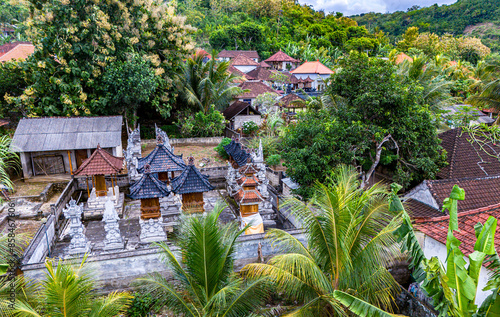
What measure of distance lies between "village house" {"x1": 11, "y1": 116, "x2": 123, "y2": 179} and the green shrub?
12.0 meters

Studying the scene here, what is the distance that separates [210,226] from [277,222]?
892 cm

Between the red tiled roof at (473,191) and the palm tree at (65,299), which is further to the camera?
the red tiled roof at (473,191)

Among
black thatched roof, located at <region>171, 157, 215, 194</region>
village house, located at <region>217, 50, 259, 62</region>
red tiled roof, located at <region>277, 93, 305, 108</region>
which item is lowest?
black thatched roof, located at <region>171, 157, 215, 194</region>

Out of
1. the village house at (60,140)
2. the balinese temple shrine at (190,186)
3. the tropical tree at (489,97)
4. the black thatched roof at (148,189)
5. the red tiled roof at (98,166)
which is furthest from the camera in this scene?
the village house at (60,140)

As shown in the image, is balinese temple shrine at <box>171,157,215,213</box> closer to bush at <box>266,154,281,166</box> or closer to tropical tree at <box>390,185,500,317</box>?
tropical tree at <box>390,185,500,317</box>

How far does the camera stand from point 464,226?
848cm

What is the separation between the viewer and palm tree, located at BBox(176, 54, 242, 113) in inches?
1059

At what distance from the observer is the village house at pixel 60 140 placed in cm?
1819

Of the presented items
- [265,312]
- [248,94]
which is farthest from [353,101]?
[248,94]

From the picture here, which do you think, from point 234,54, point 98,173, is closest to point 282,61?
point 234,54

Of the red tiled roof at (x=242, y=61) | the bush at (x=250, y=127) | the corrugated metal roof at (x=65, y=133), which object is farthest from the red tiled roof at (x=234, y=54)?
the corrugated metal roof at (x=65, y=133)

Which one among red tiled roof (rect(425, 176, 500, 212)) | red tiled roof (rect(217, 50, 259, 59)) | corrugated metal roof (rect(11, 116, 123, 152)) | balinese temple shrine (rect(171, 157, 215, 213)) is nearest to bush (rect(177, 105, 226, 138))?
corrugated metal roof (rect(11, 116, 123, 152))

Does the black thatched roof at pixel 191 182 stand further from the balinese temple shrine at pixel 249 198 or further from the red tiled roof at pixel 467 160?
the red tiled roof at pixel 467 160

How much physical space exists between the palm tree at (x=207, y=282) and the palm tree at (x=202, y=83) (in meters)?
21.8
